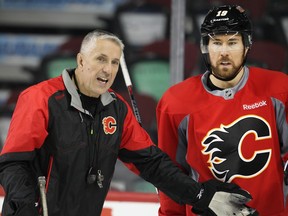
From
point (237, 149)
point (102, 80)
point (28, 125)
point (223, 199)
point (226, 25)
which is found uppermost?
point (226, 25)

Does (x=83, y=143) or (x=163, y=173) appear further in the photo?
(x=163, y=173)

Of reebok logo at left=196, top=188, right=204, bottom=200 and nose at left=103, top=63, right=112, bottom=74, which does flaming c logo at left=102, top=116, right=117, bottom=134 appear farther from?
reebok logo at left=196, top=188, right=204, bottom=200

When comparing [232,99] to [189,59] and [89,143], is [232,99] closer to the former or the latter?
[89,143]

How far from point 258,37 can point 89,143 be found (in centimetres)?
254

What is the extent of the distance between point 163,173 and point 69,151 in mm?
332

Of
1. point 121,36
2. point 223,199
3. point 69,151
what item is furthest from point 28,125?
point 121,36

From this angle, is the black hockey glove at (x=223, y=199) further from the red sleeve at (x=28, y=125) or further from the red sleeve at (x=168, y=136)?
the red sleeve at (x=28, y=125)

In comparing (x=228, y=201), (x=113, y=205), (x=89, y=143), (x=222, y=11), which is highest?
(x=222, y=11)

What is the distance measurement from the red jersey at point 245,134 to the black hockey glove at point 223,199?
0.06 meters

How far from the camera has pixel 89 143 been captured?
2.45 m

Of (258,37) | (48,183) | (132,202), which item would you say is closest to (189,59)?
(258,37)

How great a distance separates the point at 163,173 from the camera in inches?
101

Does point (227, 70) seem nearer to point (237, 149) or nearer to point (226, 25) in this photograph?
point (226, 25)

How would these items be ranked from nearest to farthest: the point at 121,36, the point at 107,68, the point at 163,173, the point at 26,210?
the point at 26,210 < the point at 107,68 < the point at 163,173 < the point at 121,36
